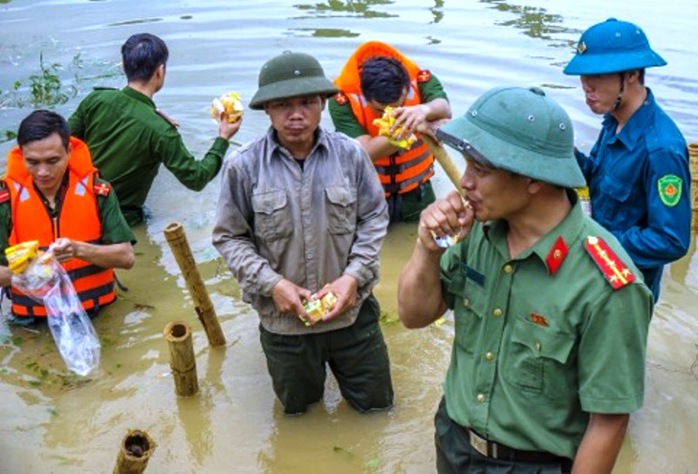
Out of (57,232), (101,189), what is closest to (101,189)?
(101,189)

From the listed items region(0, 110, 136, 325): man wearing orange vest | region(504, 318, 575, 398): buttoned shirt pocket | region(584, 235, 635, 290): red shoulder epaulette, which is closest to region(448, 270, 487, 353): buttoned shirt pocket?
region(504, 318, 575, 398): buttoned shirt pocket

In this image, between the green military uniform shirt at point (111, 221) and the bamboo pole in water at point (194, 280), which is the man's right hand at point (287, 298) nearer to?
the bamboo pole in water at point (194, 280)

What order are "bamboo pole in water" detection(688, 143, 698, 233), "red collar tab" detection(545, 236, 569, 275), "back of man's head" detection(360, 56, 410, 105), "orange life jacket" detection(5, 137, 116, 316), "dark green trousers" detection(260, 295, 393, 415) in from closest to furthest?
"red collar tab" detection(545, 236, 569, 275)
"dark green trousers" detection(260, 295, 393, 415)
"orange life jacket" detection(5, 137, 116, 316)
"back of man's head" detection(360, 56, 410, 105)
"bamboo pole in water" detection(688, 143, 698, 233)

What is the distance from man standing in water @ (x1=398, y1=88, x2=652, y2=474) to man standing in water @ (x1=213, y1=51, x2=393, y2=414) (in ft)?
4.24

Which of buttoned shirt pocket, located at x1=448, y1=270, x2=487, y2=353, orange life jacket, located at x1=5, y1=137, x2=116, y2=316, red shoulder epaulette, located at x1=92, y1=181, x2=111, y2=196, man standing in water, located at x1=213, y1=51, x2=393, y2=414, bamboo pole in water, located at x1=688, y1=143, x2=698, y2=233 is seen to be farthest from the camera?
bamboo pole in water, located at x1=688, y1=143, x2=698, y2=233

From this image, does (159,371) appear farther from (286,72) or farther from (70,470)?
(286,72)

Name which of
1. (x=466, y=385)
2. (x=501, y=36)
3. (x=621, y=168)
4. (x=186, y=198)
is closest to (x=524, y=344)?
(x=466, y=385)

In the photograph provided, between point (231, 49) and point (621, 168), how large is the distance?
30.0 ft

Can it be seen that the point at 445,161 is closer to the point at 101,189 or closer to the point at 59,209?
the point at 101,189

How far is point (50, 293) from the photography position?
526cm

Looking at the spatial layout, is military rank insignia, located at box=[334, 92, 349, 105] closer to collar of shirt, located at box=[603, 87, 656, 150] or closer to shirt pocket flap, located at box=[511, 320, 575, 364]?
collar of shirt, located at box=[603, 87, 656, 150]

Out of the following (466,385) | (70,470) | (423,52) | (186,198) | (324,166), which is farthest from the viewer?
(423,52)

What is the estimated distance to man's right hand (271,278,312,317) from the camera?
412 centimetres

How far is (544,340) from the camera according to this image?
104 inches
